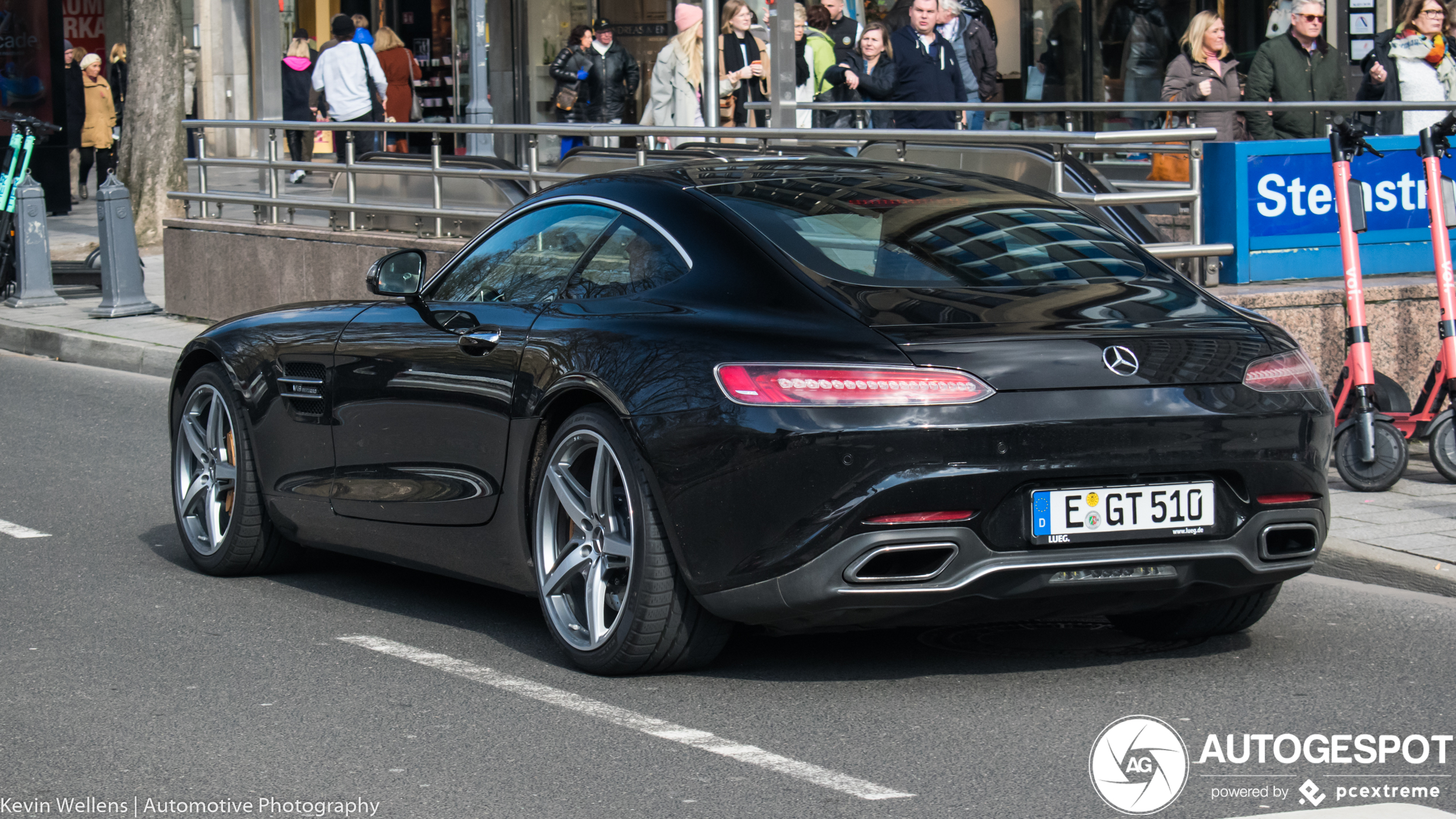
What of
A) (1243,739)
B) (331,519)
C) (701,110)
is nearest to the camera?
(1243,739)

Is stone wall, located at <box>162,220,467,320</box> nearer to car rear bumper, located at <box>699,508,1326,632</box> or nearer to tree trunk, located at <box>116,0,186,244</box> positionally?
tree trunk, located at <box>116,0,186,244</box>

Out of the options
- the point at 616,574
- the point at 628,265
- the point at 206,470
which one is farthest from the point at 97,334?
the point at 616,574

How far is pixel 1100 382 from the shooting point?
476 cm

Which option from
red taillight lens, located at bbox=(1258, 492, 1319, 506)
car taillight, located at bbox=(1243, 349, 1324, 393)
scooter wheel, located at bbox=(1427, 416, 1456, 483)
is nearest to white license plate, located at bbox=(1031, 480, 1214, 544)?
red taillight lens, located at bbox=(1258, 492, 1319, 506)

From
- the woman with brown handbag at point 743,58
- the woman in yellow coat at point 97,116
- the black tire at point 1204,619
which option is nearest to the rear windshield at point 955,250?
the black tire at point 1204,619

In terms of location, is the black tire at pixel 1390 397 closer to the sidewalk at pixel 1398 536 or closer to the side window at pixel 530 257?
the sidewalk at pixel 1398 536

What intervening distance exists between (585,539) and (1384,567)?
2974mm

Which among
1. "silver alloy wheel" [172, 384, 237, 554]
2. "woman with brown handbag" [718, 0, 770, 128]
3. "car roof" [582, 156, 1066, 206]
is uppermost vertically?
"woman with brown handbag" [718, 0, 770, 128]

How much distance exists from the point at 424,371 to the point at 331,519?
0.80 m

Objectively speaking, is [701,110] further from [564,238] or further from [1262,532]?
[1262,532]

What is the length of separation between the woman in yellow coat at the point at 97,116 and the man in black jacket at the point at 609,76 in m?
10.3

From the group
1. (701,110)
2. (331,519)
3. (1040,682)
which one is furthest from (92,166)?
(1040,682)

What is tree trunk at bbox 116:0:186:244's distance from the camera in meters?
20.6

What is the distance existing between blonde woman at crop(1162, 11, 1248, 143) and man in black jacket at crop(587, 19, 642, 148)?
9413 mm
